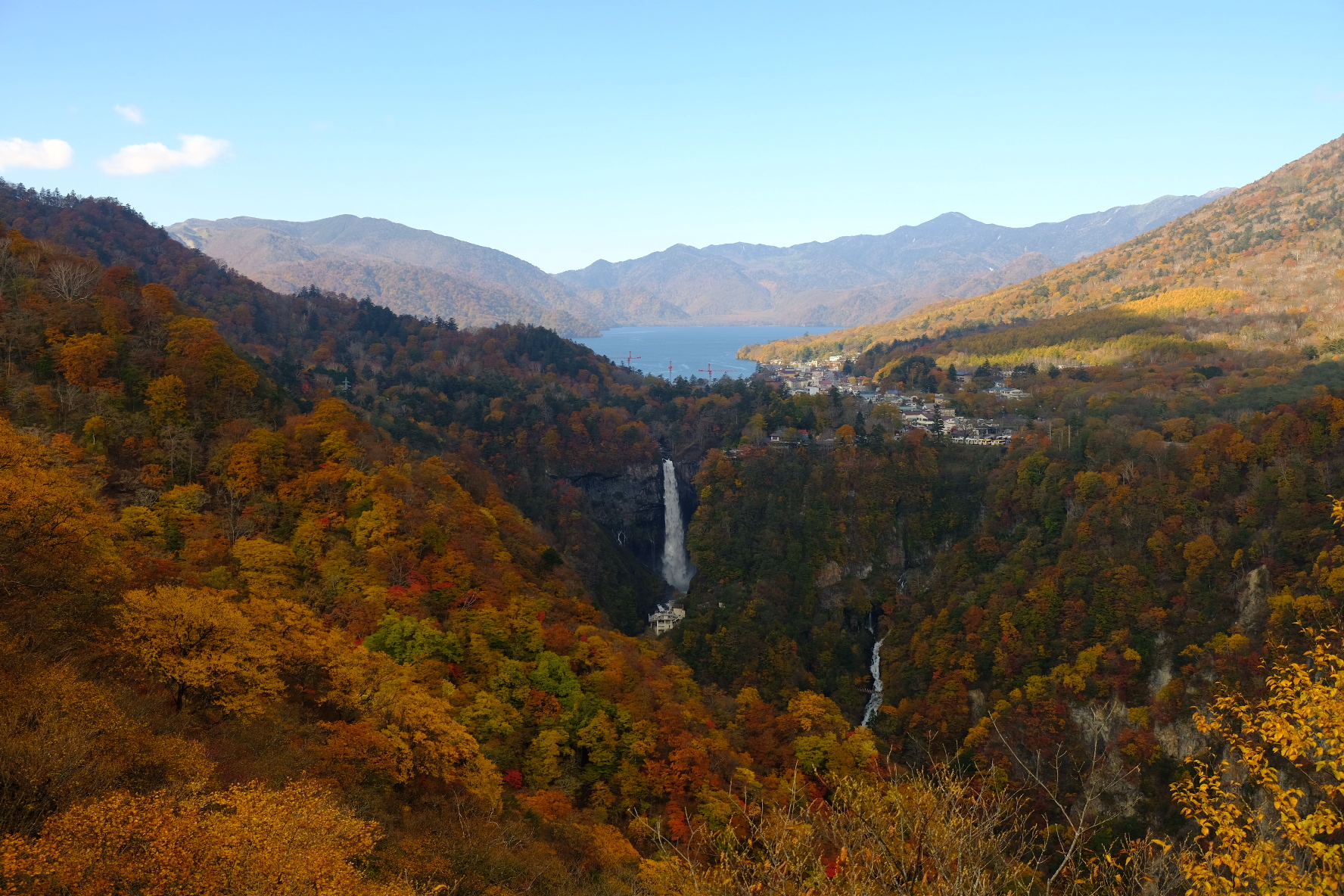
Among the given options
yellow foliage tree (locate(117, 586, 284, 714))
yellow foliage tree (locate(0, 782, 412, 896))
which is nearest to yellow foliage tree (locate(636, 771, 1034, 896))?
yellow foliage tree (locate(0, 782, 412, 896))

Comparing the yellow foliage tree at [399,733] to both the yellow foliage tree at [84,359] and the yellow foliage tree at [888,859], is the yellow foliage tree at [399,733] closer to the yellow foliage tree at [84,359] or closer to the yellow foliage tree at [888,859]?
the yellow foliage tree at [888,859]

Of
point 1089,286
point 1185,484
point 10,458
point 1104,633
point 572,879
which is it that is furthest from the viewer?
point 1089,286

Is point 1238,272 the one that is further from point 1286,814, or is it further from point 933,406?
point 1286,814

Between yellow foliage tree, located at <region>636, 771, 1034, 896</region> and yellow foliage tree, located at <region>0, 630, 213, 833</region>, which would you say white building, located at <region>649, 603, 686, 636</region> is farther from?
yellow foliage tree, located at <region>636, 771, 1034, 896</region>

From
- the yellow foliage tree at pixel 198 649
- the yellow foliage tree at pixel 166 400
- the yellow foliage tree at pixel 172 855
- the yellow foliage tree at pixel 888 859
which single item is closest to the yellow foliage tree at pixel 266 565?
the yellow foliage tree at pixel 198 649

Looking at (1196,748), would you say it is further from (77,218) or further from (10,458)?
(77,218)

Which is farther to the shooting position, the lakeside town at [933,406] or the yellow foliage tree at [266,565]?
the lakeside town at [933,406]

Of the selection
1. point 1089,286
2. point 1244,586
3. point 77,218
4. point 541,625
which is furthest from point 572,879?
point 1089,286

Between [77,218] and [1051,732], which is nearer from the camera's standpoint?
[1051,732]
